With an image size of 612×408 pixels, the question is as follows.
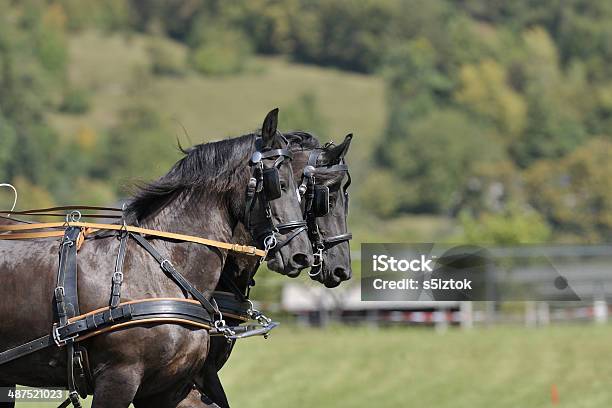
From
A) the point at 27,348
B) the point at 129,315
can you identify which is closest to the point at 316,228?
the point at 129,315

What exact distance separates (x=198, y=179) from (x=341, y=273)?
4.75 feet

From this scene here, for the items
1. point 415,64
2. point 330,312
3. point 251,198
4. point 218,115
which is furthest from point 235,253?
point 415,64

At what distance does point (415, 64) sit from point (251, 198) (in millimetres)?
135446

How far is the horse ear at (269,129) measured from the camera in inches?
277

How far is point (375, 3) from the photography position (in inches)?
6299

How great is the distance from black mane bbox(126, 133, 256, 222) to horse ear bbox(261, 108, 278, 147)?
98 millimetres

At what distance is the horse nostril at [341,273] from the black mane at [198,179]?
50.4 inches

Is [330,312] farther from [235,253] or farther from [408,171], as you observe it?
[408,171]

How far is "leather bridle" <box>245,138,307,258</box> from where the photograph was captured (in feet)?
22.7

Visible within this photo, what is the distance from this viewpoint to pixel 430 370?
1772 cm

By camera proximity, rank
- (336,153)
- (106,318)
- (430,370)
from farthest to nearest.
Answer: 1. (430,370)
2. (336,153)
3. (106,318)

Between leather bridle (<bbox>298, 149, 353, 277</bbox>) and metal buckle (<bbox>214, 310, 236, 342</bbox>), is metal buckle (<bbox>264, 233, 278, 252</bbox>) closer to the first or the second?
metal buckle (<bbox>214, 310, 236, 342</bbox>)

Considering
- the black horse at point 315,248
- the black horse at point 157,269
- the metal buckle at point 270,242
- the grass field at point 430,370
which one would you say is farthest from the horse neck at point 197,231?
the grass field at point 430,370

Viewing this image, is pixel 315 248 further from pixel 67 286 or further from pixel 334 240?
pixel 67 286
